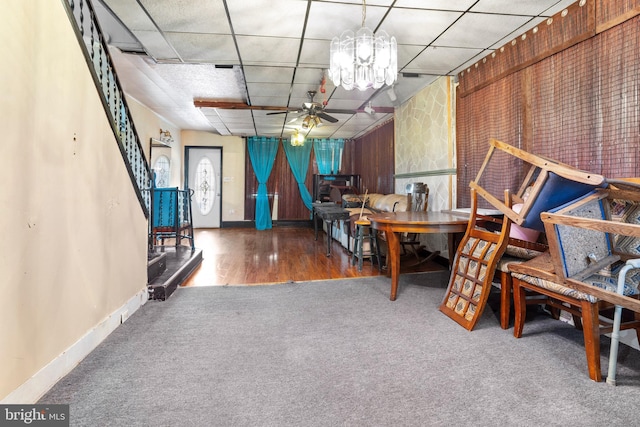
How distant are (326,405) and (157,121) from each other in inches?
281

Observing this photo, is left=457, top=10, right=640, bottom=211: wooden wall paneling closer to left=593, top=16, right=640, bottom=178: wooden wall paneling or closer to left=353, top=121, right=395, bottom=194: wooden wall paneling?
left=593, top=16, right=640, bottom=178: wooden wall paneling

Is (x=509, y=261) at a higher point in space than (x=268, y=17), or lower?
lower

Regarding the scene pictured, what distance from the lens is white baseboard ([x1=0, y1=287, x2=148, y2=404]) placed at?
1313 mm

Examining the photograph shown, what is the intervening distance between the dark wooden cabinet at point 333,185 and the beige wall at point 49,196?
5.65 metres

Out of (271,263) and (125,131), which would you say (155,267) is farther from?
(271,263)

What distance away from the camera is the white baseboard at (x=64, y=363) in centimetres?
131

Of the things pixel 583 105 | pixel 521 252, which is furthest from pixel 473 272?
pixel 583 105

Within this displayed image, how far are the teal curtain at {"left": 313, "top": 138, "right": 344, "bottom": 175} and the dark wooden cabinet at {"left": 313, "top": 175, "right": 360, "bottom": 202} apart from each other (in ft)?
2.88

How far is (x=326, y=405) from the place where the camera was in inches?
53.5

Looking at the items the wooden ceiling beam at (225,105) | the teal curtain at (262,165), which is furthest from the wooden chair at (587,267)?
the teal curtain at (262,165)

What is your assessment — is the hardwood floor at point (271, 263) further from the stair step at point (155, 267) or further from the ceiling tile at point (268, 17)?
the ceiling tile at point (268, 17)

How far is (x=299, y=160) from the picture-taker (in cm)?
873

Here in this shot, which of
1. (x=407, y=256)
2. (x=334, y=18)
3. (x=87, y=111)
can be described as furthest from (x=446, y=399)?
(x=407, y=256)
